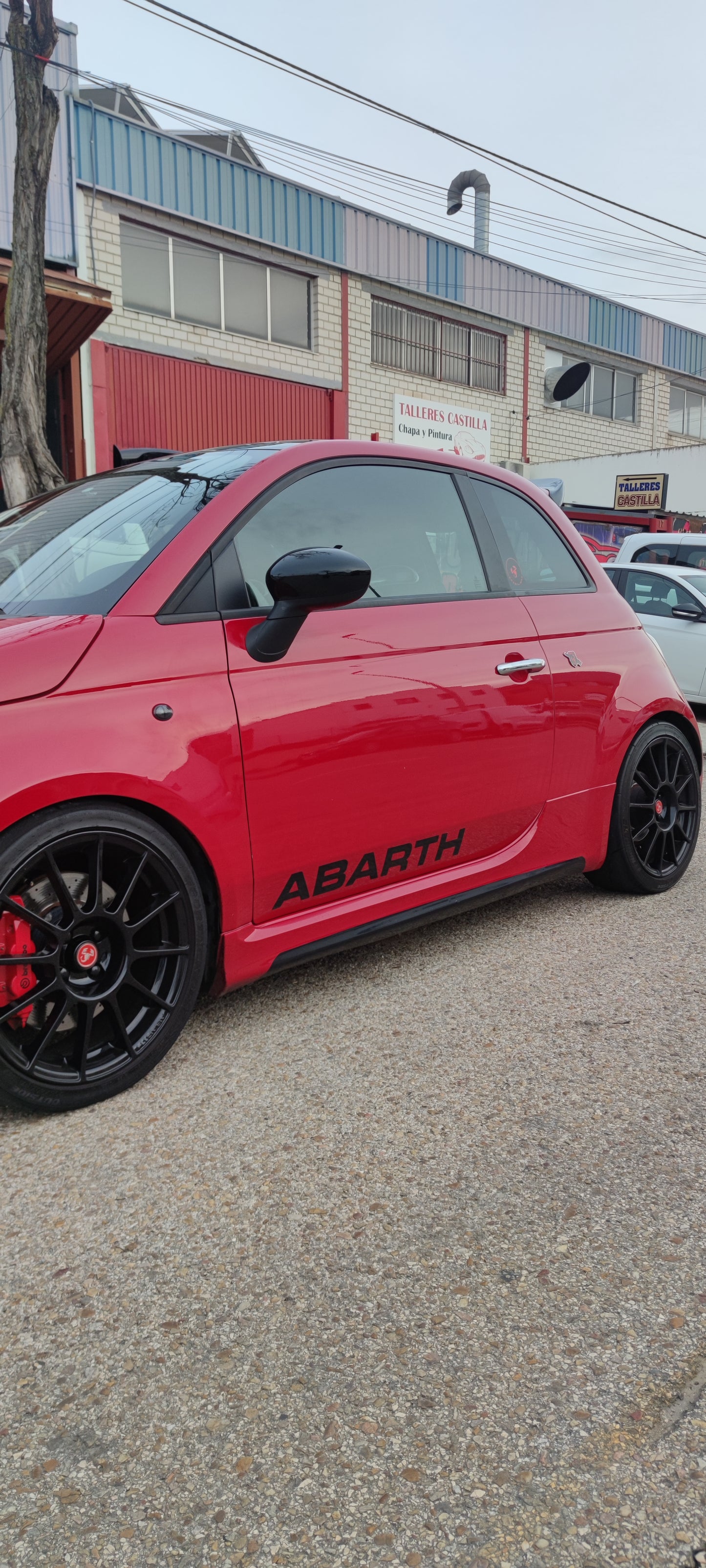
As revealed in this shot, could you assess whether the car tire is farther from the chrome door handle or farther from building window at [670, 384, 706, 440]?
building window at [670, 384, 706, 440]

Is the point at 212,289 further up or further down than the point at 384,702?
further up

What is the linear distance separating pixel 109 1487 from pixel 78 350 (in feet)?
51.8

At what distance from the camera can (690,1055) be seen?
263 cm

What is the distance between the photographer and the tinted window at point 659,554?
1117 centimetres

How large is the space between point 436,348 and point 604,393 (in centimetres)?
713

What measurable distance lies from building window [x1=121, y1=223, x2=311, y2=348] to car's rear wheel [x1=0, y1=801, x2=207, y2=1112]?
15963 mm

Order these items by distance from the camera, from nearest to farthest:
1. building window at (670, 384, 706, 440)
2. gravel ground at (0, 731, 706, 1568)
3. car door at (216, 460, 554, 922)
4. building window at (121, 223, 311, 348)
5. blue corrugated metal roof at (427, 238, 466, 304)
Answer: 1. gravel ground at (0, 731, 706, 1568)
2. car door at (216, 460, 554, 922)
3. building window at (121, 223, 311, 348)
4. blue corrugated metal roof at (427, 238, 466, 304)
5. building window at (670, 384, 706, 440)

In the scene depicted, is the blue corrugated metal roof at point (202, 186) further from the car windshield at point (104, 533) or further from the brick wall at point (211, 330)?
the car windshield at point (104, 533)

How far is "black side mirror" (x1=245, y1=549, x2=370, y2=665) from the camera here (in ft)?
8.12

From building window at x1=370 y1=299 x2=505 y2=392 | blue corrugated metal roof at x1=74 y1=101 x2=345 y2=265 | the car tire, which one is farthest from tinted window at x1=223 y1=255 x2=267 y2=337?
the car tire

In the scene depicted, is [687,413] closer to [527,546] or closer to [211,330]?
[211,330]

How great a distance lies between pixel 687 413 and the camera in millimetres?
30234

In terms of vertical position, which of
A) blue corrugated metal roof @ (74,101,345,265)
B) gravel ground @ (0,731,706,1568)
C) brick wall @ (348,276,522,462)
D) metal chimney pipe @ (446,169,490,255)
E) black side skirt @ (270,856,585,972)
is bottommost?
gravel ground @ (0,731,706,1568)

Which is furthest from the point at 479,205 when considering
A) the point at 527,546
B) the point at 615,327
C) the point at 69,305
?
the point at 527,546
